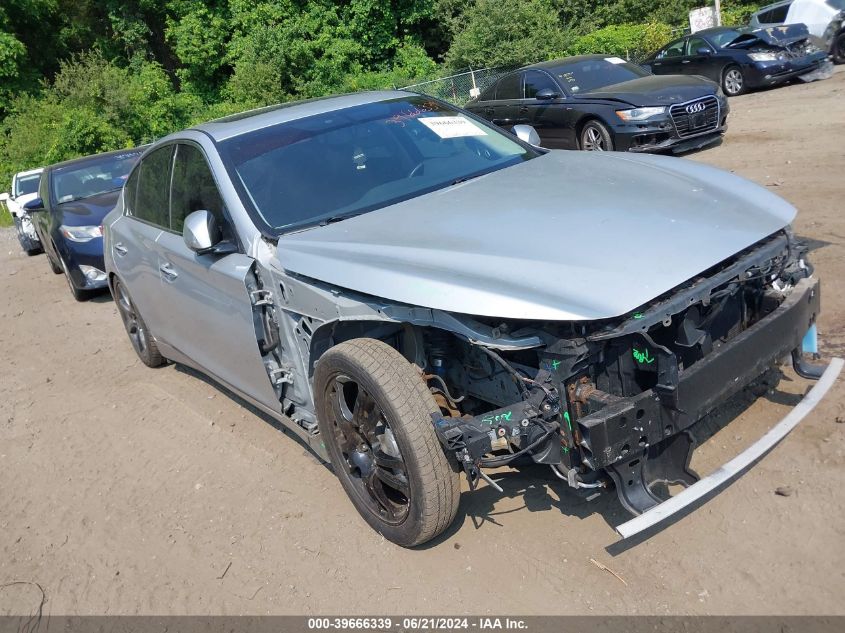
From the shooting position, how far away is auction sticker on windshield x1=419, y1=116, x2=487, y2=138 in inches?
177

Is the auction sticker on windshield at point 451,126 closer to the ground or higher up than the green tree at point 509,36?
higher up

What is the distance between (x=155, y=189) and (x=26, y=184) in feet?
37.9

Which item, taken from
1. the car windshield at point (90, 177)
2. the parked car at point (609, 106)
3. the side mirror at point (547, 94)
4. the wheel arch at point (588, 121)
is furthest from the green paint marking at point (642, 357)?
the side mirror at point (547, 94)

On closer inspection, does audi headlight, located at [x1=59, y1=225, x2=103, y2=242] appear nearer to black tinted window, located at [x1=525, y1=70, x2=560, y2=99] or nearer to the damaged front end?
black tinted window, located at [x1=525, y1=70, x2=560, y2=99]

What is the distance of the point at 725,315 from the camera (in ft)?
10.8

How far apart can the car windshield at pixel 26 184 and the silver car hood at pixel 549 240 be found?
1309 centimetres

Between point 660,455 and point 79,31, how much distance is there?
3568cm

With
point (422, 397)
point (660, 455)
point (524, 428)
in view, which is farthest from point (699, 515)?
point (422, 397)

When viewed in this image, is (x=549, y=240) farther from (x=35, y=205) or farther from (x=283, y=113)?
(x=35, y=205)

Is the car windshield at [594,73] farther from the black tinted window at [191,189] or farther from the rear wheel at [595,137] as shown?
the black tinted window at [191,189]

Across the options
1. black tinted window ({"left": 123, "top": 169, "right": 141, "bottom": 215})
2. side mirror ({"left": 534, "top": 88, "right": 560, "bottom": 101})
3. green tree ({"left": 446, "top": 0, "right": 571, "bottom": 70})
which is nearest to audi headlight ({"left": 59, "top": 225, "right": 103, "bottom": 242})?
black tinted window ({"left": 123, "top": 169, "right": 141, "bottom": 215})

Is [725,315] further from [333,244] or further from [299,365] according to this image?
[299,365]

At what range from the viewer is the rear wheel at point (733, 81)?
1533cm

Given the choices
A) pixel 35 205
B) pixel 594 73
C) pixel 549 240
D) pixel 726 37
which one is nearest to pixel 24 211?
pixel 35 205
